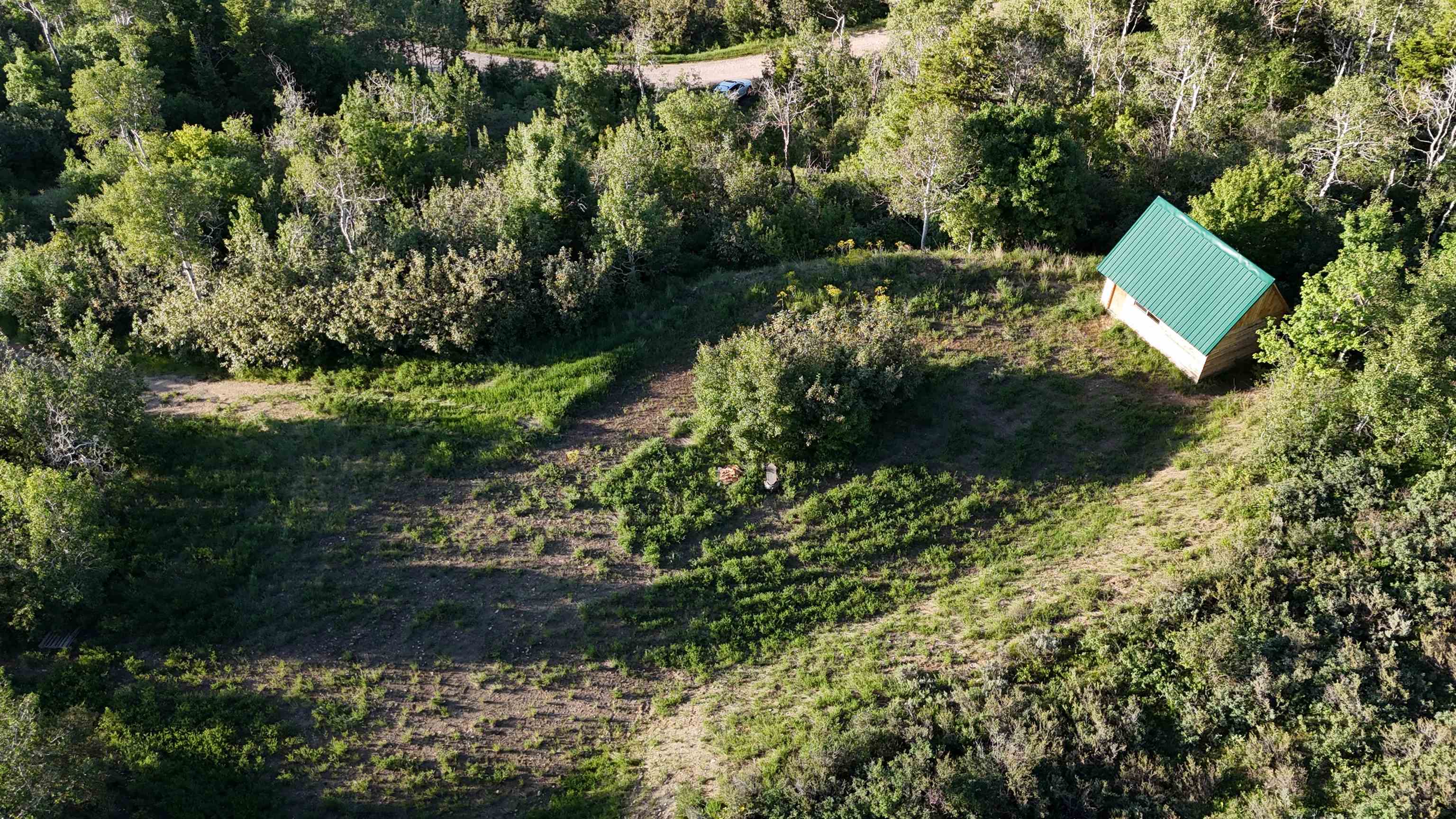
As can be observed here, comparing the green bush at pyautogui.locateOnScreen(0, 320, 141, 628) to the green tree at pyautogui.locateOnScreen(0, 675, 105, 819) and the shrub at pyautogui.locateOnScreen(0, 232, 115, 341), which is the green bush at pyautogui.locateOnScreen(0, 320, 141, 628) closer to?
the shrub at pyautogui.locateOnScreen(0, 232, 115, 341)

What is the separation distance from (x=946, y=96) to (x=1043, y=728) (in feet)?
84.6

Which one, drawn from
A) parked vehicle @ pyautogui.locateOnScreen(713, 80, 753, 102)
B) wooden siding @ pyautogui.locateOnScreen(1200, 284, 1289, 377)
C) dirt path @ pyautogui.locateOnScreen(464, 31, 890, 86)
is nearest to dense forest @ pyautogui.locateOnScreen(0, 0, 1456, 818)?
wooden siding @ pyautogui.locateOnScreen(1200, 284, 1289, 377)

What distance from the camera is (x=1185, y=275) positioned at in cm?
2594

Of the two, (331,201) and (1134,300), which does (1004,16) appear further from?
(331,201)

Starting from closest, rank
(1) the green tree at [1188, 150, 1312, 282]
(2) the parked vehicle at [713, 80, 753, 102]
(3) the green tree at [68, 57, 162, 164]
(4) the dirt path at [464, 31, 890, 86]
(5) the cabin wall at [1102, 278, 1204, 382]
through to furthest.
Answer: (5) the cabin wall at [1102, 278, 1204, 382], (1) the green tree at [1188, 150, 1312, 282], (3) the green tree at [68, 57, 162, 164], (2) the parked vehicle at [713, 80, 753, 102], (4) the dirt path at [464, 31, 890, 86]

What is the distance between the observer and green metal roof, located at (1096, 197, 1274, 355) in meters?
24.8

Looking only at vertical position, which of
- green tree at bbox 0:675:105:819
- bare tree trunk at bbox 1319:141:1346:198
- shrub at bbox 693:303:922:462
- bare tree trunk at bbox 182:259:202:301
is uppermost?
bare tree trunk at bbox 1319:141:1346:198

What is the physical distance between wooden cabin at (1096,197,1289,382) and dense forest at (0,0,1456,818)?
98cm

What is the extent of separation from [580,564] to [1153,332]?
717 inches

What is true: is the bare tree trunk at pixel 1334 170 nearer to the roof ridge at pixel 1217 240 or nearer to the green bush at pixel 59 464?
the roof ridge at pixel 1217 240

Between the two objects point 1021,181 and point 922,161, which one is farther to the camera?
point 922,161

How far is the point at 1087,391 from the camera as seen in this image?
26062 millimetres

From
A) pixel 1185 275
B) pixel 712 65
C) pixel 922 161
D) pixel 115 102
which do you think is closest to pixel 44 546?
pixel 115 102

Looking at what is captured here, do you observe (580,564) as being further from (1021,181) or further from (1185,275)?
(1021,181)
